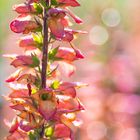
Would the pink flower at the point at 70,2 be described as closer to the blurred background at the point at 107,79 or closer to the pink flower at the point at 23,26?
the pink flower at the point at 23,26

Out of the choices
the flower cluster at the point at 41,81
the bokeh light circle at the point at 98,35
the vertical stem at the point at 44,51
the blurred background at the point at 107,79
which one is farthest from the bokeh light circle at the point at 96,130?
the vertical stem at the point at 44,51

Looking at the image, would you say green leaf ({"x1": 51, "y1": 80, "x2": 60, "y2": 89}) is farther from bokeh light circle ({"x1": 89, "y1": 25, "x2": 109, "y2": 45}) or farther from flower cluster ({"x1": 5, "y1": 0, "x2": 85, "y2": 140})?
bokeh light circle ({"x1": 89, "y1": 25, "x2": 109, "y2": 45})

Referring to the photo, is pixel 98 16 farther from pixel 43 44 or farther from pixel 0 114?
pixel 43 44

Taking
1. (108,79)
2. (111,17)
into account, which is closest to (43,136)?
(108,79)

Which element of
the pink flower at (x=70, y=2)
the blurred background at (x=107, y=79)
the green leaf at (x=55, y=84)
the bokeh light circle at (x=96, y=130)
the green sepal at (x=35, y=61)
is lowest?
the bokeh light circle at (x=96, y=130)

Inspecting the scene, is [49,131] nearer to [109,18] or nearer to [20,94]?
[20,94]

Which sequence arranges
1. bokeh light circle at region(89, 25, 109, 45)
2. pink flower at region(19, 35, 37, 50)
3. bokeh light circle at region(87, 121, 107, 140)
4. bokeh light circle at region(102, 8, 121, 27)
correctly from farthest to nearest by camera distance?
1. bokeh light circle at region(102, 8, 121, 27)
2. bokeh light circle at region(89, 25, 109, 45)
3. bokeh light circle at region(87, 121, 107, 140)
4. pink flower at region(19, 35, 37, 50)

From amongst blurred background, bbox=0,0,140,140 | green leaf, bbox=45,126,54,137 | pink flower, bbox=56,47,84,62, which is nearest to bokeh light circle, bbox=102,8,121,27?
blurred background, bbox=0,0,140,140

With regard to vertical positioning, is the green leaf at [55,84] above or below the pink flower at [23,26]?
below
